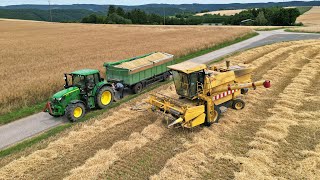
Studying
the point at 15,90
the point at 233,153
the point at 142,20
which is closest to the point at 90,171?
the point at 233,153

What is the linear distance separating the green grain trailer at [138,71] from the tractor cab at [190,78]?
19.6 ft

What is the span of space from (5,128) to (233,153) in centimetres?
1061

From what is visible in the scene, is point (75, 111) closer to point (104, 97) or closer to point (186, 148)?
point (104, 97)

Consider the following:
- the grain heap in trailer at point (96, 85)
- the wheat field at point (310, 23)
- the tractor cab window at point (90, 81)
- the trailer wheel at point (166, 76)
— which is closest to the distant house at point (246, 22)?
the wheat field at point (310, 23)

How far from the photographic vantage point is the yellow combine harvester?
1213 centimetres

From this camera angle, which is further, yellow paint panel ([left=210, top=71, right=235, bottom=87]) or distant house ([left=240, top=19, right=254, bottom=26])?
distant house ([left=240, top=19, right=254, bottom=26])

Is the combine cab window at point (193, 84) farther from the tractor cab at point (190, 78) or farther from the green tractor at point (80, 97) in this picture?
the green tractor at point (80, 97)

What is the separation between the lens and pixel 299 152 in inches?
418

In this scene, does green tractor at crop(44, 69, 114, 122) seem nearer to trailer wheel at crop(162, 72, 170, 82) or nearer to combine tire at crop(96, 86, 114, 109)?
combine tire at crop(96, 86, 114, 109)

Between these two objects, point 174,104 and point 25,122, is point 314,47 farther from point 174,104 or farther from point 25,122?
point 25,122

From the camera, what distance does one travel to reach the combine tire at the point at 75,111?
14336mm

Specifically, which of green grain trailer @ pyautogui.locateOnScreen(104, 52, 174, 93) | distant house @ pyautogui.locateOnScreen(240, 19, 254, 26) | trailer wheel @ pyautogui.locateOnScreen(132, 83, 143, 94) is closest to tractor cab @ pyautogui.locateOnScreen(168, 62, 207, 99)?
green grain trailer @ pyautogui.locateOnScreen(104, 52, 174, 93)

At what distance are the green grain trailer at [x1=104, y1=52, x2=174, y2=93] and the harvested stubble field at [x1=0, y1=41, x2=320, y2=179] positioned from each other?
3.30 meters

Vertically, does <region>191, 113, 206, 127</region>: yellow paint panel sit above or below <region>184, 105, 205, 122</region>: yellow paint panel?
below
